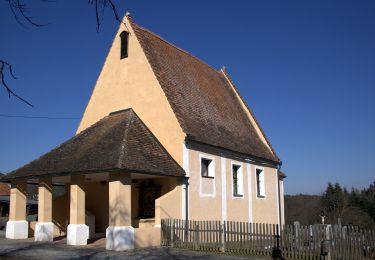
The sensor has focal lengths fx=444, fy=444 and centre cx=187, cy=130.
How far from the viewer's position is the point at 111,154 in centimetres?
1748

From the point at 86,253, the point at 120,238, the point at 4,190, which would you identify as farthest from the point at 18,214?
the point at 4,190

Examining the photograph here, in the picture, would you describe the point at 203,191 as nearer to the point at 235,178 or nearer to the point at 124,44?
the point at 235,178

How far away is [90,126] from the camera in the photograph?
76.1 ft

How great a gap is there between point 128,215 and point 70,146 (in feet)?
19.8

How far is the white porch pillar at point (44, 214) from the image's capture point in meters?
19.2

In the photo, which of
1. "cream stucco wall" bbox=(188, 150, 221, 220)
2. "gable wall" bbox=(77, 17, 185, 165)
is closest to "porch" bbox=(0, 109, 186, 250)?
"gable wall" bbox=(77, 17, 185, 165)

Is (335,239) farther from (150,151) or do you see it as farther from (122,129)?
(122,129)

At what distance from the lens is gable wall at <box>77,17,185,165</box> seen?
20.4 m

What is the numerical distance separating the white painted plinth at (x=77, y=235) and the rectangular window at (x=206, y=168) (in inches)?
247

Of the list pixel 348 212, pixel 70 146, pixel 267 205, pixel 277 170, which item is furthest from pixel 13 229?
pixel 348 212

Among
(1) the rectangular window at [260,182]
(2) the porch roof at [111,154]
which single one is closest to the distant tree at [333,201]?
(1) the rectangular window at [260,182]

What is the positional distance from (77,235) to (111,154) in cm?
345

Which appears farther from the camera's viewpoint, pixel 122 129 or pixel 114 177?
pixel 122 129

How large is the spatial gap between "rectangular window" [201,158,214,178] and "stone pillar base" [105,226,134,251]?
19.4 ft
